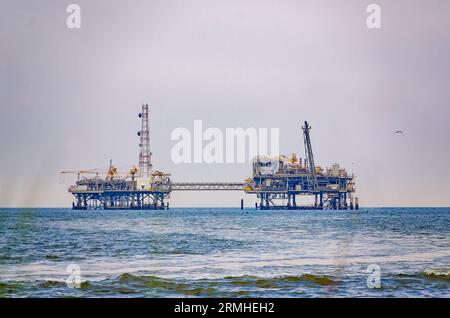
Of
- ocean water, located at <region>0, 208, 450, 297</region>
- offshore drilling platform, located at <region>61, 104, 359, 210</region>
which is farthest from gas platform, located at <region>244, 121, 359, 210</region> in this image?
ocean water, located at <region>0, 208, 450, 297</region>

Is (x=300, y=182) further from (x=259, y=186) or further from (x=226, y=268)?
(x=226, y=268)

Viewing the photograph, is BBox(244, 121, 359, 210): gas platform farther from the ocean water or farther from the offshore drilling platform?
the ocean water

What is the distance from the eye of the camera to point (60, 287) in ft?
73.6

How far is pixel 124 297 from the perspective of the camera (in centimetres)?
2047

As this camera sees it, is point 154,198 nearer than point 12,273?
No

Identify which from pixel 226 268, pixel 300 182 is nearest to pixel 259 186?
pixel 300 182

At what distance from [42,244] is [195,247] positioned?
866 centimetres

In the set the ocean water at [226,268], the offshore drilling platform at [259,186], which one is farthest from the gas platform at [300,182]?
the ocean water at [226,268]

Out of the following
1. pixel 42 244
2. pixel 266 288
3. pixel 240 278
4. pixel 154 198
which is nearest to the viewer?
pixel 266 288
